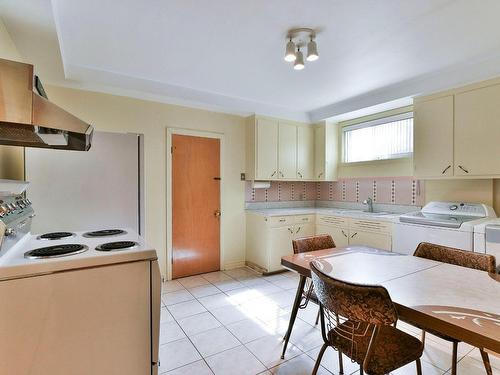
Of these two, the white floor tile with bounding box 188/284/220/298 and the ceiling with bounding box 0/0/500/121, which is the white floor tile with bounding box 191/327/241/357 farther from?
the ceiling with bounding box 0/0/500/121

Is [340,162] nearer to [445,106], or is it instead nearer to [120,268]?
[445,106]

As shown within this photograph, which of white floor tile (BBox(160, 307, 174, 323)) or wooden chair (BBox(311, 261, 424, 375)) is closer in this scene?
wooden chair (BBox(311, 261, 424, 375))

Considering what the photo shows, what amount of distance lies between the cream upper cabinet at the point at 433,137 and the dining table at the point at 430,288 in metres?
1.53

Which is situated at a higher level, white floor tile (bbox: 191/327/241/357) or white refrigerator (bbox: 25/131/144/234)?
white refrigerator (bbox: 25/131/144/234)

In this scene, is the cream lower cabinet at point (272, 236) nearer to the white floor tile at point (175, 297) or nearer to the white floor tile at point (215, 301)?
the white floor tile at point (215, 301)

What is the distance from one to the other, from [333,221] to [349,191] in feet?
2.65

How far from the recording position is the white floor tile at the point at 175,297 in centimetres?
298

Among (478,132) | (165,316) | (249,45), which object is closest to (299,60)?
(249,45)

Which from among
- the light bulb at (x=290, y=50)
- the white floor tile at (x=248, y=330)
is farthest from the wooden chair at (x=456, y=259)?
the light bulb at (x=290, y=50)

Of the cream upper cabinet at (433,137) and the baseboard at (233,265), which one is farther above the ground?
the cream upper cabinet at (433,137)

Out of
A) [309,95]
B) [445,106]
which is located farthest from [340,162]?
[445,106]

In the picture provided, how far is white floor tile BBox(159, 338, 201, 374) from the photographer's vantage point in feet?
6.40

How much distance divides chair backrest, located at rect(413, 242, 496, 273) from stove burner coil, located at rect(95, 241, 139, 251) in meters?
2.01

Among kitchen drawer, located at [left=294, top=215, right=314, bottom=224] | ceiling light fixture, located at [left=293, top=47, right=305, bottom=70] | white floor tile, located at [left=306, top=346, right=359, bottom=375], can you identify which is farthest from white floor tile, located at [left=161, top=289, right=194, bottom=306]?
ceiling light fixture, located at [left=293, top=47, right=305, bottom=70]
